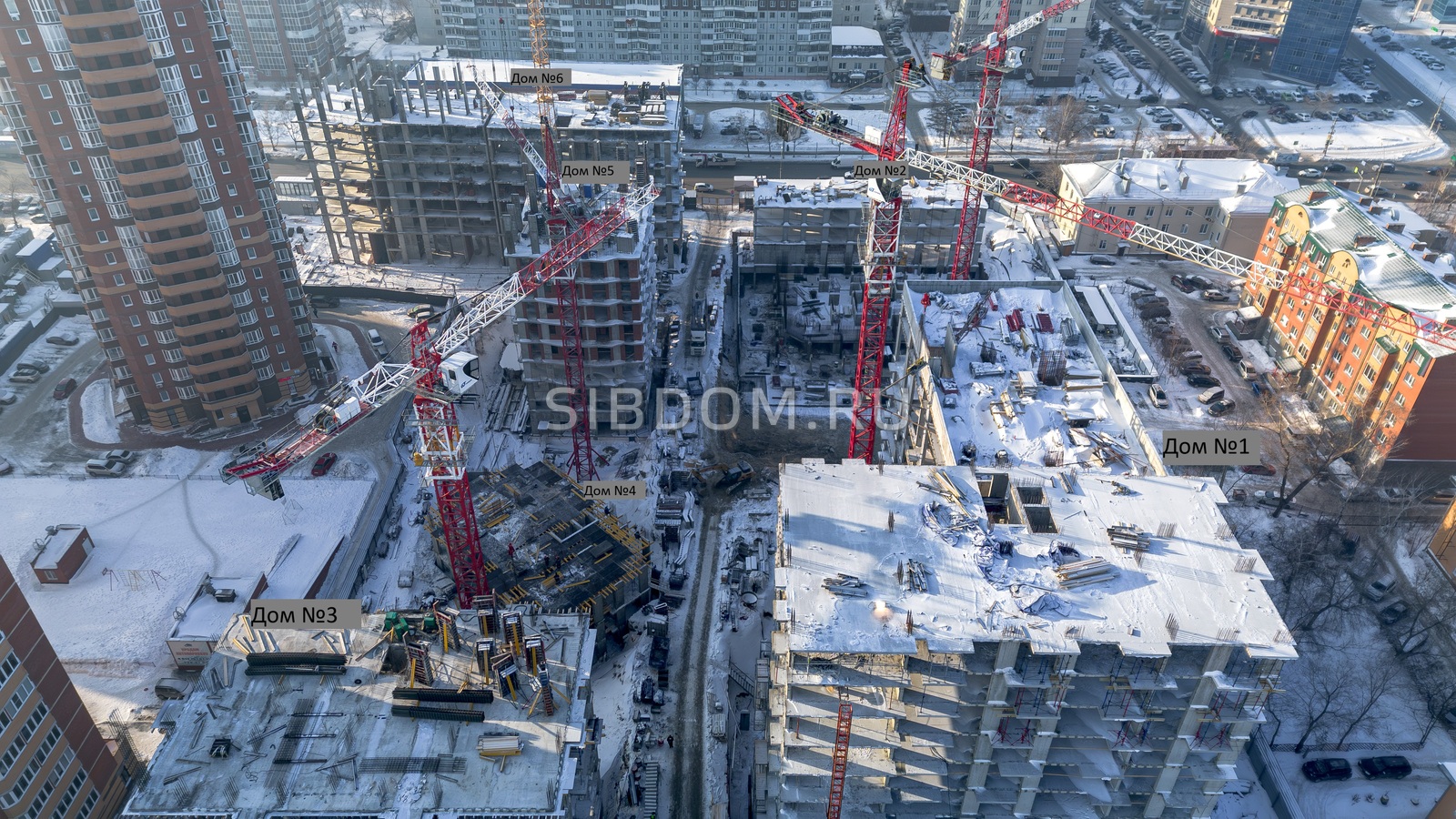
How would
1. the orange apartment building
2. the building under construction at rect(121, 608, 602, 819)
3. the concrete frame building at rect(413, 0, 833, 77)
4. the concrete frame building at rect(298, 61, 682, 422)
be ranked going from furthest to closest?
the concrete frame building at rect(413, 0, 833, 77)
the concrete frame building at rect(298, 61, 682, 422)
the orange apartment building
the building under construction at rect(121, 608, 602, 819)

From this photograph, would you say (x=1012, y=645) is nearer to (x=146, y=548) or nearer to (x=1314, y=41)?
(x=146, y=548)

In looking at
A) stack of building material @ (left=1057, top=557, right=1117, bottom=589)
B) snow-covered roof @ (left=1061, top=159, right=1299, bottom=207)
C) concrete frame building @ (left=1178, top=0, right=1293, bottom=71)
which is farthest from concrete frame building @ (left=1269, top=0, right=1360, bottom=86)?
stack of building material @ (left=1057, top=557, right=1117, bottom=589)

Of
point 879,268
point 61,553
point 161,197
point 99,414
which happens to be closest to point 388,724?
point 61,553

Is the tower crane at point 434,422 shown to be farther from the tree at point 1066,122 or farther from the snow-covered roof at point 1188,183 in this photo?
the tree at point 1066,122

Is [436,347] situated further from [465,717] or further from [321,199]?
[321,199]

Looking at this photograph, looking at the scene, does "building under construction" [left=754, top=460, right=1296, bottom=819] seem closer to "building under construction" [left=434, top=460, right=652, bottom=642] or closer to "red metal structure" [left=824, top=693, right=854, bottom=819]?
"red metal structure" [left=824, top=693, right=854, bottom=819]

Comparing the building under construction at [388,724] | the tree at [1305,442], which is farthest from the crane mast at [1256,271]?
the building under construction at [388,724]
